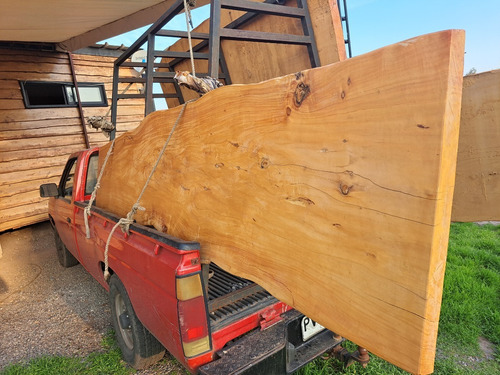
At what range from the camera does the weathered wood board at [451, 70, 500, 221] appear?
1.27 m

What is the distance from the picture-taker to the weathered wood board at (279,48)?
252 cm

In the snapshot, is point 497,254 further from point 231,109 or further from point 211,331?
point 231,109

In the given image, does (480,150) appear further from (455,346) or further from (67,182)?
(67,182)

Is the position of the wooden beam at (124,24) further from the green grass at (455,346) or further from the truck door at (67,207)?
the green grass at (455,346)

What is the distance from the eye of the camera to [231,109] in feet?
4.39

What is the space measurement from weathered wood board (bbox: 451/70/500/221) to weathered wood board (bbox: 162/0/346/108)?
1.39m

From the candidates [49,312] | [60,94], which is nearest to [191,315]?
[49,312]

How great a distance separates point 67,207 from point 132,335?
6.61 feet

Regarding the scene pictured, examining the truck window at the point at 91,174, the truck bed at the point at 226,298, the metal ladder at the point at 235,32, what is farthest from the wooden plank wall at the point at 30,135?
the truck bed at the point at 226,298

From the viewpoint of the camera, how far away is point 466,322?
3.01 meters

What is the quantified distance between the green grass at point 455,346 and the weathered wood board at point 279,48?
248 cm

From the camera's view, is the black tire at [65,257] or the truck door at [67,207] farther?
the black tire at [65,257]

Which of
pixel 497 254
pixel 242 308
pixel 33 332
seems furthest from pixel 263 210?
pixel 497 254

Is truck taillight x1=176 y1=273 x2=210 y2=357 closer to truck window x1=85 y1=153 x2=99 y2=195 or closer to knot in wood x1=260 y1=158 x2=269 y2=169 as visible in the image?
knot in wood x1=260 y1=158 x2=269 y2=169
